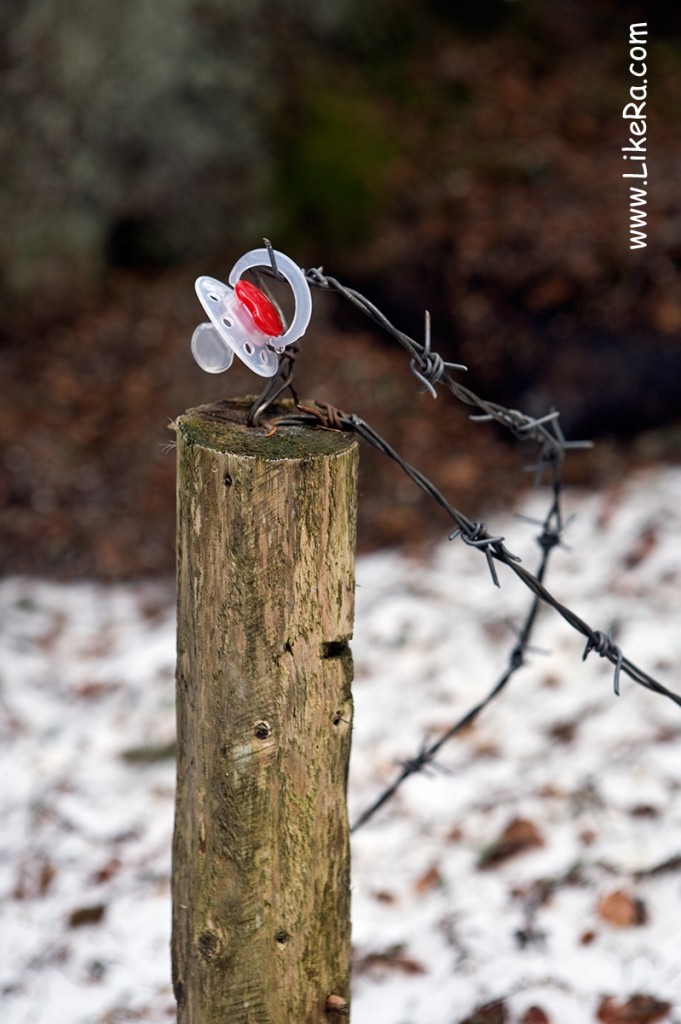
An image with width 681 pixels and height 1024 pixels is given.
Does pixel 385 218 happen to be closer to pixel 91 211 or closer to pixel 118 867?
pixel 91 211

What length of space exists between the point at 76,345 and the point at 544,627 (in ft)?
11.6

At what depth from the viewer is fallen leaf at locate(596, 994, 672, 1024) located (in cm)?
228

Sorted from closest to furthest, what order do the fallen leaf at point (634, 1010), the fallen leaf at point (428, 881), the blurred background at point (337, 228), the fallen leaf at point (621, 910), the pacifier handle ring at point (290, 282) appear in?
the pacifier handle ring at point (290, 282), the fallen leaf at point (634, 1010), the fallen leaf at point (621, 910), the fallen leaf at point (428, 881), the blurred background at point (337, 228)

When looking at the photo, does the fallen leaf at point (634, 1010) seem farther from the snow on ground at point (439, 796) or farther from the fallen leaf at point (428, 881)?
the fallen leaf at point (428, 881)

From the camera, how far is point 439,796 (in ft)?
10.7

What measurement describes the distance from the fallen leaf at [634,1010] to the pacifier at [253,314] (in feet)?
5.62

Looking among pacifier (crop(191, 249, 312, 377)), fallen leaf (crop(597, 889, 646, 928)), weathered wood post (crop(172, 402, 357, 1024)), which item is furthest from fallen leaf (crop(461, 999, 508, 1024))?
pacifier (crop(191, 249, 312, 377))

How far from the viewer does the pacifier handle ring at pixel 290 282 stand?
61.2 inches

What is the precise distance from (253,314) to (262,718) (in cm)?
65

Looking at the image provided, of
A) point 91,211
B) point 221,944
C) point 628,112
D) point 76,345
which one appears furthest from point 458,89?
point 221,944

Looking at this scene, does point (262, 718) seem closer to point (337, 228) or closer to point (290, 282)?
point (290, 282)

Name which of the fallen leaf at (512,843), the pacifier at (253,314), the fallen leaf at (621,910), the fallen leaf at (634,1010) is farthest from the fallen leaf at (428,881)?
the pacifier at (253,314)

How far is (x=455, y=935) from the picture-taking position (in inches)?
106

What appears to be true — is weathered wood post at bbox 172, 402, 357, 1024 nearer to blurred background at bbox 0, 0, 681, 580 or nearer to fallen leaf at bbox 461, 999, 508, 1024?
fallen leaf at bbox 461, 999, 508, 1024
